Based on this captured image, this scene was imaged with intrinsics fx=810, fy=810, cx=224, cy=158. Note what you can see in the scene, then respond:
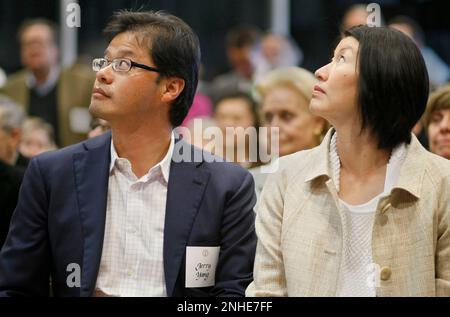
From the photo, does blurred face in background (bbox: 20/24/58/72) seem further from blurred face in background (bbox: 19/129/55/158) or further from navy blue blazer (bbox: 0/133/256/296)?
navy blue blazer (bbox: 0/133/256/296)

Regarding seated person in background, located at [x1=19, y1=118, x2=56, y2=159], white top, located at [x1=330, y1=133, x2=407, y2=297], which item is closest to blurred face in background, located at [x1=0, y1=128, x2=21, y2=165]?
seated person in background, located at [x1=19, y1=118, x2=56, y2=159]

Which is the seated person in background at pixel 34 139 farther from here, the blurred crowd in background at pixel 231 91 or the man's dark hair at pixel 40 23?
the man's dark hair at pixel 40 23

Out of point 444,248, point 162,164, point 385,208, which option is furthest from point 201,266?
point 444,248

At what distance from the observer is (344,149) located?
267cm

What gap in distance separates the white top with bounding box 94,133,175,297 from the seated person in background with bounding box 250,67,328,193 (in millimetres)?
815

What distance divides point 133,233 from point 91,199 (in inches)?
7.5

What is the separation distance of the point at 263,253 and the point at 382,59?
2.41 ft

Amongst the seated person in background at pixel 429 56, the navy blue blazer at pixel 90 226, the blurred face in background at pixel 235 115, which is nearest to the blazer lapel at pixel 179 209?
the navy blue blazer at pixel 90 226

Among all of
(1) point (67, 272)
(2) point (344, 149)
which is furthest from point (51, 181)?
(2) point (344, 149)

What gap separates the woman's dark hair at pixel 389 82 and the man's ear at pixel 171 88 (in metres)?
0.74

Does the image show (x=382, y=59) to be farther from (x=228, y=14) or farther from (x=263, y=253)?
(x=228, y=14)

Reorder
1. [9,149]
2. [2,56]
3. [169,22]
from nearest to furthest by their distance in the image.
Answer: [169,22], [9,149], [2,56]

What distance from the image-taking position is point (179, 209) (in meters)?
2.88

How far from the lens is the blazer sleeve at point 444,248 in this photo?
2.52 metres
